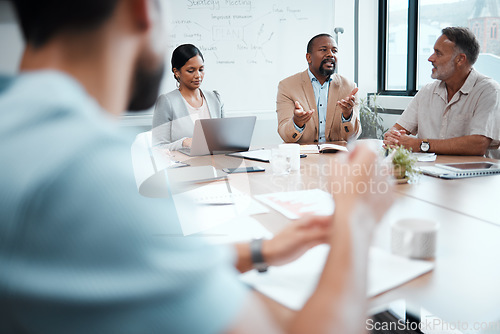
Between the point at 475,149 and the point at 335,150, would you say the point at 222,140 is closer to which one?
the point at 335,150

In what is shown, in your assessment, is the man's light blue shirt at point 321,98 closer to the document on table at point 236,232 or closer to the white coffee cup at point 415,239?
the document on table at point 236,232

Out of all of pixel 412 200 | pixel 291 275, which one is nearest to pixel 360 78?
pixel 412 200

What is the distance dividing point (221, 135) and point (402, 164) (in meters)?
1.11

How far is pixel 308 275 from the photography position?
0.85 meters

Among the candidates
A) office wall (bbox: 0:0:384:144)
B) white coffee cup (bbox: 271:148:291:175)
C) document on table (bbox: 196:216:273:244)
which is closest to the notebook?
white coffee cup (bbox: 271:148:291:175)

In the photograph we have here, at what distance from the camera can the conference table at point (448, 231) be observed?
0.74m

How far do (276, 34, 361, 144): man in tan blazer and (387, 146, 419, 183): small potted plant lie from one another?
4.32ft

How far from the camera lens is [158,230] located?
Result: 0.37 meters

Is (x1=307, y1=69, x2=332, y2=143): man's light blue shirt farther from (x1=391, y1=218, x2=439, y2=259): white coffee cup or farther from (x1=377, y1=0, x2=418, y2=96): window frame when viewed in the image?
(x1=391, y1=218, x2=439, y2=259): white coffee cup

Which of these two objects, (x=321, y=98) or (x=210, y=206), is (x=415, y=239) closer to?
(x=210, y=206)

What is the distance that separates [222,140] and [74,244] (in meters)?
2.15

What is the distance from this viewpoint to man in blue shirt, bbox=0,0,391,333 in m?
0.33

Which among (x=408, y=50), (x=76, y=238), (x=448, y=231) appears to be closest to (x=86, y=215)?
(x=76, y=238)

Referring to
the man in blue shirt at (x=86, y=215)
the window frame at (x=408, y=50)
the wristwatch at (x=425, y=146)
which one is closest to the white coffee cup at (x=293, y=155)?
the wristwatch at (x=425, y=146)
